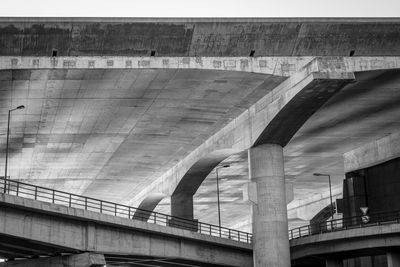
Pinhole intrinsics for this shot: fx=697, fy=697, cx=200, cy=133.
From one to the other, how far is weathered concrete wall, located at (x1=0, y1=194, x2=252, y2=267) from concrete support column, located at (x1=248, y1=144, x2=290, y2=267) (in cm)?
334

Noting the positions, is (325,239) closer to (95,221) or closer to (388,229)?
(388,229)

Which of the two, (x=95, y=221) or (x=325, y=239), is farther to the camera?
(x=325, y=239)

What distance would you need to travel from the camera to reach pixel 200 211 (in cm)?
9219

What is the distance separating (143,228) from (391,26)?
715 inches

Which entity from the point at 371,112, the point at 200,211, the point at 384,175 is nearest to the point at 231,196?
the point at 200,211

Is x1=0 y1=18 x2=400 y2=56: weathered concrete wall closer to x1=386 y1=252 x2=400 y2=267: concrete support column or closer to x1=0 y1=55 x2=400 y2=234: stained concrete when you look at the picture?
x1=0 y1=55 x2=400 y2=234: stained concrete

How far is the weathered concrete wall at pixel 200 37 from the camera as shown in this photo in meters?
35.2

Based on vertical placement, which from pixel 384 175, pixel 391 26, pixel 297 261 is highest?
pixel 391 26

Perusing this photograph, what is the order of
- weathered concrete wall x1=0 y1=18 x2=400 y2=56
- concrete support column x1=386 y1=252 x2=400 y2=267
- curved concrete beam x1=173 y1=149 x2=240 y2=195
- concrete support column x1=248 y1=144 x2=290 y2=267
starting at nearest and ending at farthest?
weathered concrete wall x1=0 y1=18 x2=400 y2=56 < concrete support column x1=248 y1=144 x2=290 y2=267 < concrete support column x1=386 y1=252 x2=400 y2=267 < curved concrete beam x1=173 y1=149 x2=240 y2=195

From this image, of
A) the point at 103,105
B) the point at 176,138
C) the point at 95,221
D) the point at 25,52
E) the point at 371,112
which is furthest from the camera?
the point at 176,138

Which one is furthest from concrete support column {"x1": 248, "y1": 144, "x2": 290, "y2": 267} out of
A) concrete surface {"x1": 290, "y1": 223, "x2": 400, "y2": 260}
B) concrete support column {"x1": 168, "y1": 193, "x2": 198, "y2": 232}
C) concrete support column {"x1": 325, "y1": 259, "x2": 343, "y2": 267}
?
concrete support column {"x1": 168, "y1": 193, "x2": 198, "y2": 232}

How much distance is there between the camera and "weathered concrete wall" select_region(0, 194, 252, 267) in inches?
1412

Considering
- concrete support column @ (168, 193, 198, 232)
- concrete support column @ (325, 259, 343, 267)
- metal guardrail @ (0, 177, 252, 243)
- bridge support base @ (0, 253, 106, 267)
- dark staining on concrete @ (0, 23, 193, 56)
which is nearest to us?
dark staining on concrete @ (0, 23, 193, 56)

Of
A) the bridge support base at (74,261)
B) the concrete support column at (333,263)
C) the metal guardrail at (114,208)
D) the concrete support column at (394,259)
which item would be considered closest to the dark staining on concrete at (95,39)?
the metal guardrail at (114,208)
